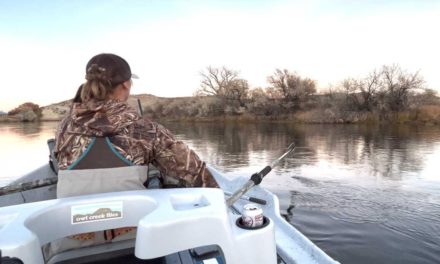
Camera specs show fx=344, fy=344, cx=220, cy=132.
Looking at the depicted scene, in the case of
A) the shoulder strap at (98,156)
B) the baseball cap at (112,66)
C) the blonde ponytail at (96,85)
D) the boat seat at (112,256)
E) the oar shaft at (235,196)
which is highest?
the baseball cap at (112,66)

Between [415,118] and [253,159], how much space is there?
2392 centimetres

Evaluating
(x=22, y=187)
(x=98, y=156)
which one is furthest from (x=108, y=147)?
(x=22, y=187)

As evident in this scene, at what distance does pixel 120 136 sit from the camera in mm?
1873

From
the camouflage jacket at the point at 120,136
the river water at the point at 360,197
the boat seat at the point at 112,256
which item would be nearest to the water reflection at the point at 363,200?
the river water at the point at 360,197

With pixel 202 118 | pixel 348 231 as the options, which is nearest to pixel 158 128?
pixel 348 231

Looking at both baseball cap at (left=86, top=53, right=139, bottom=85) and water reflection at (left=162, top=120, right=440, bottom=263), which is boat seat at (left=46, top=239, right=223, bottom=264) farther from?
water reflection at (left=162, top=120, right=440, bottom=263)

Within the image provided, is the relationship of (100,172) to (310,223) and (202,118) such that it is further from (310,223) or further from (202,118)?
(202,118)

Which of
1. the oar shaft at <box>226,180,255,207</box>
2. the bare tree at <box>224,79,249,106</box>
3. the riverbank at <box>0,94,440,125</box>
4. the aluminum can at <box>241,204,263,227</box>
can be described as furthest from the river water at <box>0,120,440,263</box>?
the bare tree at <box>224,79,249,106</box>

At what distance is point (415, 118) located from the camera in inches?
1185

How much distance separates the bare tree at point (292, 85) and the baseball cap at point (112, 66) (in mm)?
38402

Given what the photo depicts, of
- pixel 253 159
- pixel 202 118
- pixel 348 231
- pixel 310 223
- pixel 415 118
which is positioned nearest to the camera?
pixel 348 231

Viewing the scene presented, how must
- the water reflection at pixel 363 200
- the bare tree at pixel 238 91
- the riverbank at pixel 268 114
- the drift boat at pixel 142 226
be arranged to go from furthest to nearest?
the bare tree at pixel 238 91 → the riverbank at pixel 268 114 → the water reflection at pixel 363 200 → the drift boat at pixel 142 226

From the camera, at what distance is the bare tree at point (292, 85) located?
129ft

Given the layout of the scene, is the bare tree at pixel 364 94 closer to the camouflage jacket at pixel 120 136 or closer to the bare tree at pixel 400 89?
the bare tree at pixel 400 89
